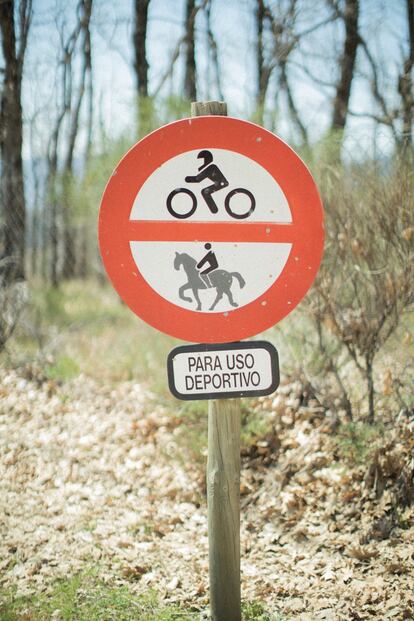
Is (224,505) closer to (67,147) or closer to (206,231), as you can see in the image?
(206,231)

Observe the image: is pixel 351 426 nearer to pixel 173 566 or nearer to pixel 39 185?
pixel 173 566

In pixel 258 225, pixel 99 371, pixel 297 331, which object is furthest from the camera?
pixel 99 371

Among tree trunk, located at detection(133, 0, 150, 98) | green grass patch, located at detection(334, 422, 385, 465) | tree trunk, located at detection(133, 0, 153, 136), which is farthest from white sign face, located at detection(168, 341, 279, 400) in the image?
tree trunk, located at detection(133, 0, 150, 98)

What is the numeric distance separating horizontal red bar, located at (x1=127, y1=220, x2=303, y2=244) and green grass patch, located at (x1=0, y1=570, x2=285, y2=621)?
1708mm

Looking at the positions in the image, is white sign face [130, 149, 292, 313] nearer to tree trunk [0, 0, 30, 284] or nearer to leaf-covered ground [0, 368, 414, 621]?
leaf-covered ground [0, 368, 414, 621]

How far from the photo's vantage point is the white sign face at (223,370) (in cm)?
205

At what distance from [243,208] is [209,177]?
0.52 ft

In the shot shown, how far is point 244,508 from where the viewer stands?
370cm

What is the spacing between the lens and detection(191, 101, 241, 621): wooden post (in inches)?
86.3

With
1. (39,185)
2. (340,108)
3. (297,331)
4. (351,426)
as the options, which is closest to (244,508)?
(351,426)

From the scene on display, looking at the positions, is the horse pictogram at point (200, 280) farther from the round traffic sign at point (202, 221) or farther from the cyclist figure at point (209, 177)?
the cyclist figure at point (209, 177)

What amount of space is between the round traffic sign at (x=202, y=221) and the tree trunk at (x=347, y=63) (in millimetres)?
10262

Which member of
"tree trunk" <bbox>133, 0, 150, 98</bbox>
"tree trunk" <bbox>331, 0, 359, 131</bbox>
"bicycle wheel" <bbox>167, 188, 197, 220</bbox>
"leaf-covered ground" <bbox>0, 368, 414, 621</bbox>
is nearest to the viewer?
"bicycle wheel" <bbox>167, 188, 197, 220</bbox>

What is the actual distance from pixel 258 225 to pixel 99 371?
5139 millimetres
